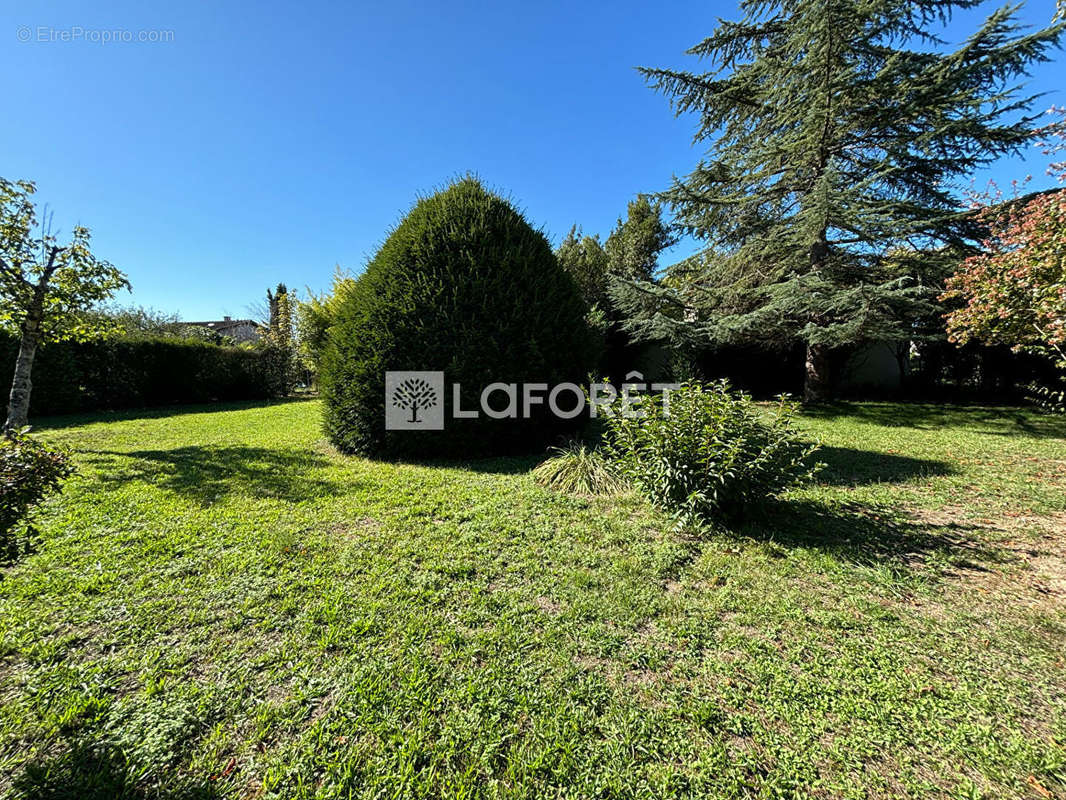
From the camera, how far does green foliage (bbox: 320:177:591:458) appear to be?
238 inches

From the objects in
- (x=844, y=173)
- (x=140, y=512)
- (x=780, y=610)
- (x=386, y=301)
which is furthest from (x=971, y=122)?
(x=140, y=512)

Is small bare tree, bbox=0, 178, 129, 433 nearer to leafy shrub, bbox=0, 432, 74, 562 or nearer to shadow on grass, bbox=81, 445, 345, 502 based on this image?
shadow on grass, bbox=81, 445, 345, 502

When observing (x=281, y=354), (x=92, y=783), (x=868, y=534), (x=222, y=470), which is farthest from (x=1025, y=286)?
(x=281, y=354)

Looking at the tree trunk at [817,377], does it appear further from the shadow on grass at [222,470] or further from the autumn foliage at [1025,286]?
the shadow on grass at [222,470]

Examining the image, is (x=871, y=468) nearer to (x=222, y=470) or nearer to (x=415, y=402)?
(x=415, y=402)

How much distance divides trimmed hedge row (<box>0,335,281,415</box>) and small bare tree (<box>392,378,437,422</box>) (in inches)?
301

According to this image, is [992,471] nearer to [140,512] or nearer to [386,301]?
[386,301]

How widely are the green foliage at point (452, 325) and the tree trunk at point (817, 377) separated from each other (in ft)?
29.6

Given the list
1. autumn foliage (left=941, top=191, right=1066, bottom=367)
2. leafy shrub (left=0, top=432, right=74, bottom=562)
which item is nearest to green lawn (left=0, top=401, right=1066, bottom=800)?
leafy shrub (left=0, top=432, right=74, bottom=562)

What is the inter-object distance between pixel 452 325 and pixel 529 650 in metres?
4.86

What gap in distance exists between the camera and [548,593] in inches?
111

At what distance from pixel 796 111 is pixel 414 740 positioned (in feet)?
46.2

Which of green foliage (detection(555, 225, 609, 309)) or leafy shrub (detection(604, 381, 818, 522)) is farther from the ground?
green foliage (detection(555, 225, 609, 309))

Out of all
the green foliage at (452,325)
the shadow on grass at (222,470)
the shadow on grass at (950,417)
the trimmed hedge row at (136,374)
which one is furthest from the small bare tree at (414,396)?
the shadow on grass at (950,417)
